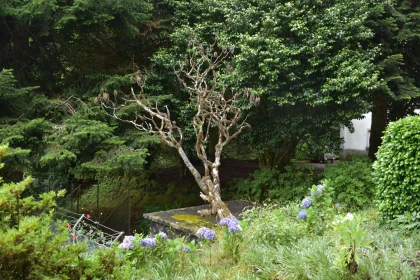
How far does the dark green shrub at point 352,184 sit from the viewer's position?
738cm

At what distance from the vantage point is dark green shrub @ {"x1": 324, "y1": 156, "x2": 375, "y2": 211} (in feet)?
24.2

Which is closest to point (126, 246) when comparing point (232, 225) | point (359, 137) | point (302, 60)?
point (232, 225)

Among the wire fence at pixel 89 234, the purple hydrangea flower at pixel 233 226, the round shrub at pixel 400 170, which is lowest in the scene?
the wire fence at pixel 89 234

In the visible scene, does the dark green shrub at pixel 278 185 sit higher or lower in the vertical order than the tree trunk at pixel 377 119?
lower

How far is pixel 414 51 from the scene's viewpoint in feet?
30.5

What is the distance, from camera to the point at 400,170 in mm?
4637

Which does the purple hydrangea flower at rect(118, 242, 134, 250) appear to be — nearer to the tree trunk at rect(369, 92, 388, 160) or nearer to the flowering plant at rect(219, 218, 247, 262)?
the flowering plant at rect(219, 218, 247, 262)

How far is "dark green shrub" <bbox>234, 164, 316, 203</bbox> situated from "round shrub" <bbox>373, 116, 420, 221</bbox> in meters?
3.30

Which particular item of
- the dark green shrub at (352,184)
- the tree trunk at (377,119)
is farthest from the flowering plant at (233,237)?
the tree trunk at (377,119)

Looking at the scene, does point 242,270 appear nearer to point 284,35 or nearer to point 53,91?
point 284,35

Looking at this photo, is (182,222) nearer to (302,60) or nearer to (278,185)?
(278,185)

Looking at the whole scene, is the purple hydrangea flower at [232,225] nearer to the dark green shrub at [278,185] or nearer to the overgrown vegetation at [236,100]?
the overgrown vegetation at [236,100]

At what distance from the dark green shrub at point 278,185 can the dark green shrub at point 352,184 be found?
64cm

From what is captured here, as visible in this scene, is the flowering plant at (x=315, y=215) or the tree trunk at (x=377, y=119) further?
the tree trunk at (x=377, y=119)
